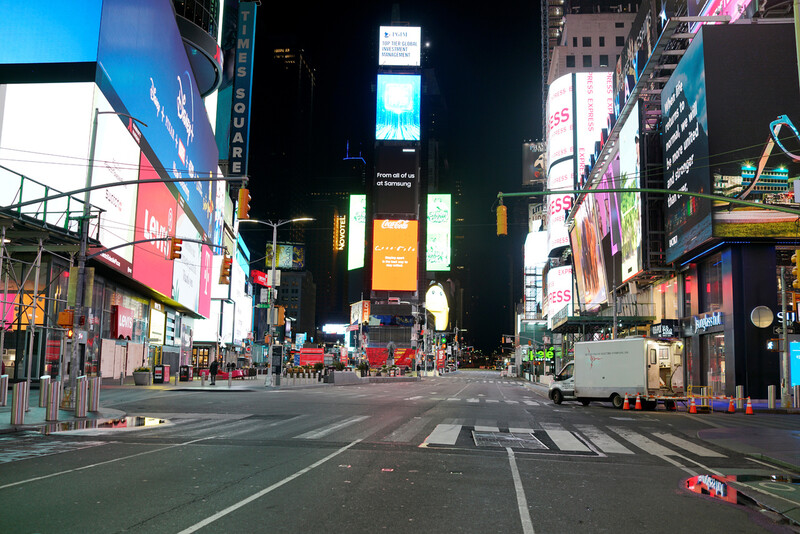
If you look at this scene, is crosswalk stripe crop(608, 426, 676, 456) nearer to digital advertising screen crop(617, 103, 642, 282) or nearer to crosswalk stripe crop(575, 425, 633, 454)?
crosswalk stripe crop(575, 425, 633, 454)

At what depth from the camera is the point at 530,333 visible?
129 m

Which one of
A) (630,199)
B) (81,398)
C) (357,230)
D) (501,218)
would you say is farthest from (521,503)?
(357,230)

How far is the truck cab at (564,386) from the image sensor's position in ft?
108

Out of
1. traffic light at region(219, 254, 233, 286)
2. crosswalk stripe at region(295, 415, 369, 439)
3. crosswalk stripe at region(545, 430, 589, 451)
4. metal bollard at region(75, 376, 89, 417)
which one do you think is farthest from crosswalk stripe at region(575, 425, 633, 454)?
traffic light at region(219, 254, 233, 286)

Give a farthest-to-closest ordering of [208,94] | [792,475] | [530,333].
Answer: [530,333], [208,94], [792,475]

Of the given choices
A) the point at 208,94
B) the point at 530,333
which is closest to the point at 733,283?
the point at 208,94

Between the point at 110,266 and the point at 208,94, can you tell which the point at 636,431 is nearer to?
the point at 110,266

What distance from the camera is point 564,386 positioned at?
3341cm

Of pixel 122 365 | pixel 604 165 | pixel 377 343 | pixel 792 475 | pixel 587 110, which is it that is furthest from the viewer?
pixel 377 343

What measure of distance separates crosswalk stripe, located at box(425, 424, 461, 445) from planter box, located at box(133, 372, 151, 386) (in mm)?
31882

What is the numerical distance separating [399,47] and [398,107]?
13.1m

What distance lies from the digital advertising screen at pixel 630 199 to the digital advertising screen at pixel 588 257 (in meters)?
9.88

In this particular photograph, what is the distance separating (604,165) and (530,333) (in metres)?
71.3

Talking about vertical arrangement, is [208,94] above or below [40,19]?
above
